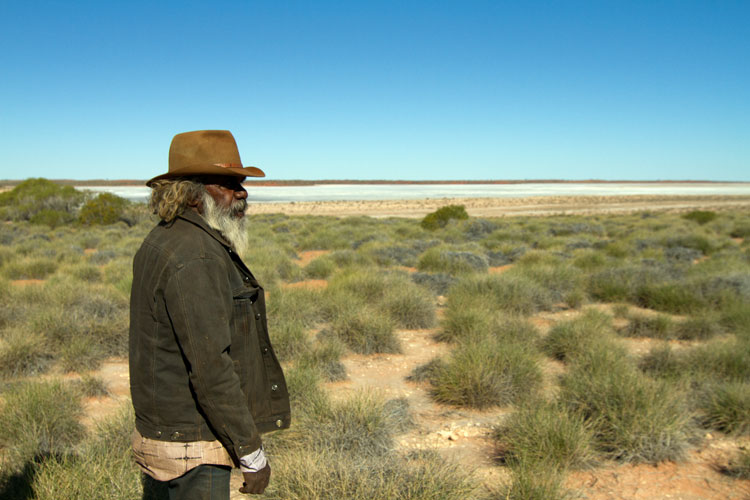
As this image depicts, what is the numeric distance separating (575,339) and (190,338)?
564 centimetres

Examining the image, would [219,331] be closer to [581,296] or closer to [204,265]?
[204,265]

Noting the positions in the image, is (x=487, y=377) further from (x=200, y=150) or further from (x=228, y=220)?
(x=200, y=150)

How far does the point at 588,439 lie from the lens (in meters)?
3.99

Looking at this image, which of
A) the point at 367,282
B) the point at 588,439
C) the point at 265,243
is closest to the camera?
the point at 588,439

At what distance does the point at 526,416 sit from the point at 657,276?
7.23 metres

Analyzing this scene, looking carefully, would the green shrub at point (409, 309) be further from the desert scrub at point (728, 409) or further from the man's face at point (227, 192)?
the man's face at point (227, 192)

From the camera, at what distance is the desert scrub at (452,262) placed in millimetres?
11977

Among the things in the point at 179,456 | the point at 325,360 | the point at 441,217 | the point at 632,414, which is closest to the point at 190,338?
the point at 179,456

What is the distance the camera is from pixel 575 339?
6.49 meters

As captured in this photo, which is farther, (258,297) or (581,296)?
(581,296)

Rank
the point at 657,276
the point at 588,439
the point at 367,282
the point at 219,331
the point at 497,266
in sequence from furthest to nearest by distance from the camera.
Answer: the point at 497,266, the point at 657,276, the point at 367,282, the point at 588,439, the point at 219,331

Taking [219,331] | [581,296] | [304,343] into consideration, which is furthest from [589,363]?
[219,331]

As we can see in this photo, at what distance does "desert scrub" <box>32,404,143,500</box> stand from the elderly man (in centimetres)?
135

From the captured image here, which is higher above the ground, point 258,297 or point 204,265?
point 204,265
